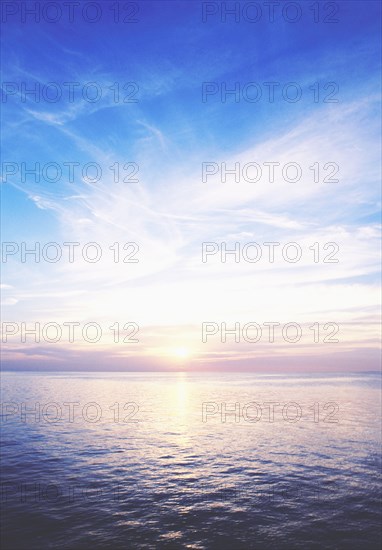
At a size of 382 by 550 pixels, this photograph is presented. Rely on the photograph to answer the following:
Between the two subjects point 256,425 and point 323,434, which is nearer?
point 323,434

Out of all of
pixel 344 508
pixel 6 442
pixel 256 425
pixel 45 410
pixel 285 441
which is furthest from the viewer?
pixel 45 410

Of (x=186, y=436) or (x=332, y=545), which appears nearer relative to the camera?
(x=332, y=545)

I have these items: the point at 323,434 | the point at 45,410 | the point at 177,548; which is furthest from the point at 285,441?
the point at 45,410

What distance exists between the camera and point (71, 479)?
90.9 feet

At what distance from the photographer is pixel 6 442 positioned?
126 ft

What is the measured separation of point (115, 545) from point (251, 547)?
265 inches

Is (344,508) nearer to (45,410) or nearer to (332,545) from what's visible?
(332,545)

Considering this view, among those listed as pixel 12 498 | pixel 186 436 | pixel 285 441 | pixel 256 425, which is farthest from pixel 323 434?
pixel 12 498

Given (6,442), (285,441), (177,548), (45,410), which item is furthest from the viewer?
(45,410)

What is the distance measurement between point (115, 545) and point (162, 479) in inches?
423

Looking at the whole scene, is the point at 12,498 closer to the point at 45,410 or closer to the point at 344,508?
the point at 344,508

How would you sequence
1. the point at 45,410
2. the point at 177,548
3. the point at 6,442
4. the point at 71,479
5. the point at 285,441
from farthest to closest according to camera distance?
the point at 45,410, the point at 285,441, the point at 6,442, the point at 71,479, the point at 177,548

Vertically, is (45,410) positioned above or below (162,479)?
below

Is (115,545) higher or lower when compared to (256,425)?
higher
